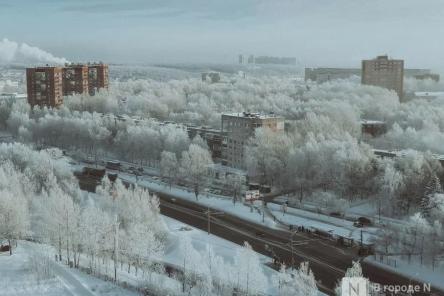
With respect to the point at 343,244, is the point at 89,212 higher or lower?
higher

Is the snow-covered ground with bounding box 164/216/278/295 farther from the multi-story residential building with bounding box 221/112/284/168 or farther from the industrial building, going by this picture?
the industrial building

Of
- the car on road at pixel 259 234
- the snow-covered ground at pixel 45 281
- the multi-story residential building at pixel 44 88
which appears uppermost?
the multi-story residential building at pixel 44 88

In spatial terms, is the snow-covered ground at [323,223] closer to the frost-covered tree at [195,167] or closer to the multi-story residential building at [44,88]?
the frost-covered tree at [195,167]

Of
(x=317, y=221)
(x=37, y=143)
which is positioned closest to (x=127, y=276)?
(x=317, y=221)

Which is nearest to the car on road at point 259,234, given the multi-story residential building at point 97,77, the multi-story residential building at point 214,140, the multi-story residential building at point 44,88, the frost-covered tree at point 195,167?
the frost-covered tree at point 195,167

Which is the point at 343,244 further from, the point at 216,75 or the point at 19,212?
the point at 216,75
